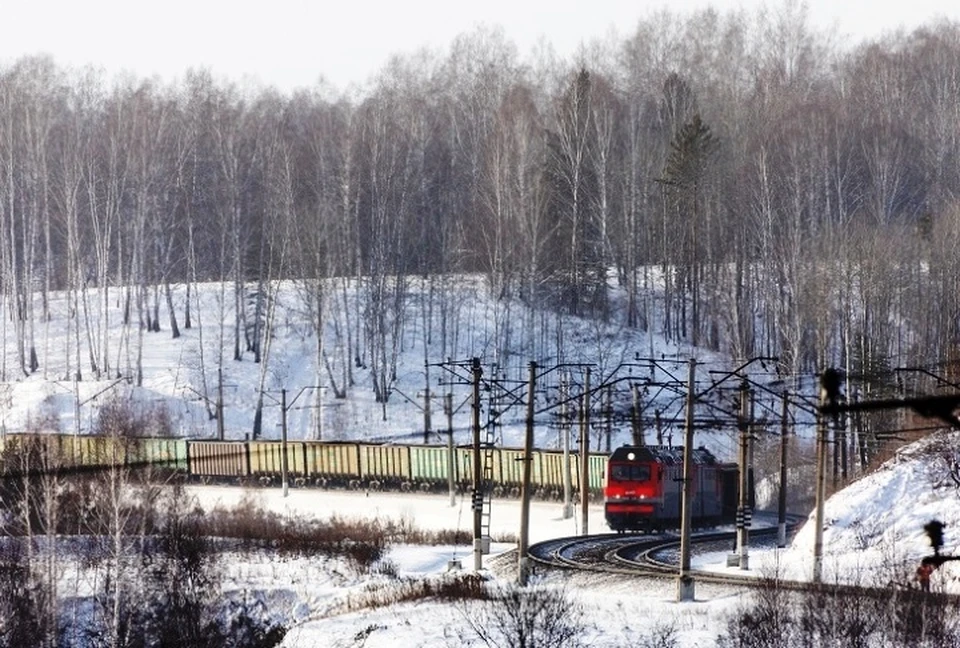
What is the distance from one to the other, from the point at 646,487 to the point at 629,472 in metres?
0.57

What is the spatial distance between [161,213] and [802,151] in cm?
2779

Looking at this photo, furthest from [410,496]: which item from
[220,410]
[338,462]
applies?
[220,410]

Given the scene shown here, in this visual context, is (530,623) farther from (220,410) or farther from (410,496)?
(220,410)

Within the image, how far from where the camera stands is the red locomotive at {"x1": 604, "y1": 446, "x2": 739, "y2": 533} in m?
36.4

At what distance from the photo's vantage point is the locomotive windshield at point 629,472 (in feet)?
119

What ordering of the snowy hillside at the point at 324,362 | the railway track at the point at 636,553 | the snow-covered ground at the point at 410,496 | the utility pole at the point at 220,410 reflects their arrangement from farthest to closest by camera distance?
the snowy hillside at the point at 324,362
the utility pole at the point at 220,410
the railway track at the point at 636,553
the snow-covered ground at the point at 410,496

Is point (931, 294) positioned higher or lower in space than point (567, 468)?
higher

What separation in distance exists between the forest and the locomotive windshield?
1633 centimetres

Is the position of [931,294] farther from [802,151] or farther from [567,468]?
[567,468]

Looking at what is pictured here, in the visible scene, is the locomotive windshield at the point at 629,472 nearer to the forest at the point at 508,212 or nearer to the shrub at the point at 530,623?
the shrub at the point at 530,623

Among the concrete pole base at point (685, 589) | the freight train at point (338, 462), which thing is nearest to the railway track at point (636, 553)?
the concrete pole base at point (685, 589)

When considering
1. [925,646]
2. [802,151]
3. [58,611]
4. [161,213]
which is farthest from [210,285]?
[925,646]

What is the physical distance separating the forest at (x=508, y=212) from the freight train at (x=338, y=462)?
8110mm

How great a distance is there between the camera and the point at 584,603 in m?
25.0
